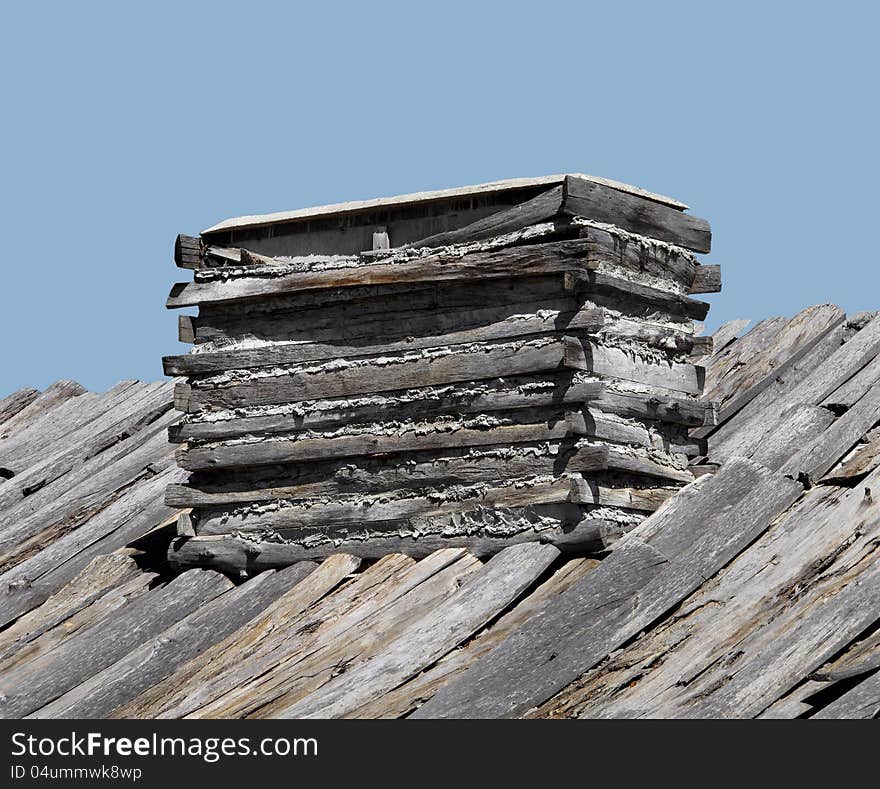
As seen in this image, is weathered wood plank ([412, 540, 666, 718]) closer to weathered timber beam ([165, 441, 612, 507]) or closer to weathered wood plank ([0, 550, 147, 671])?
A: weathered timber beam ([165, 441, 612, 507])

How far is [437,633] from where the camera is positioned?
7.18 m

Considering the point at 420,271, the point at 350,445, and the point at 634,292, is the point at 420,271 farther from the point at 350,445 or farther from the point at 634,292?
the point at 634,292

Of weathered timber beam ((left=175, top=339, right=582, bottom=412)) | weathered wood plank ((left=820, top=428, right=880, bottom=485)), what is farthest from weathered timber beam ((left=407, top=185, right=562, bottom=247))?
weathered wood plank ((left=820, top=428, right=880, bottom=485))

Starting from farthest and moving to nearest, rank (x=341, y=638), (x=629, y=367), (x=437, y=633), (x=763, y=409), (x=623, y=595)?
(x=763, y=409) → (x=629, y=367) → (x=341, y=638) → (x=437, y=633) → (x=623, y=595)

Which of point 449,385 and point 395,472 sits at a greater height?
point 449,385

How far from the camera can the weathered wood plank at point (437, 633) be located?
22.7 ft

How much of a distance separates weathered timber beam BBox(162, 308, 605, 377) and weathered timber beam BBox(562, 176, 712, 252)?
0.50 m

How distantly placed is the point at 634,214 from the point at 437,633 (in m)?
2.30

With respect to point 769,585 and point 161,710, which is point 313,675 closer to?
point 161,710

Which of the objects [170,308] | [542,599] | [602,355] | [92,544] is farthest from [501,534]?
[92,544]

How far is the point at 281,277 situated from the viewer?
8266 mm

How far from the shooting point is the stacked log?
24.7ft

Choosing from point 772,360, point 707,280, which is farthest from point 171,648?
point 772,360

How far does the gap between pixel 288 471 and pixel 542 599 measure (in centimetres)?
166
